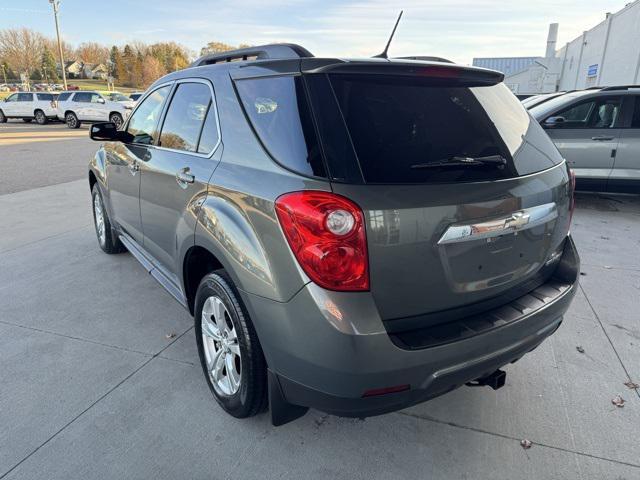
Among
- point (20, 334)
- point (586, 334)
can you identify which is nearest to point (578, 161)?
point (586, 334)

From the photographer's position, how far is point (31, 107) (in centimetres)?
2453

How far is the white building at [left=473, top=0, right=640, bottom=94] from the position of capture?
19061 millimetres

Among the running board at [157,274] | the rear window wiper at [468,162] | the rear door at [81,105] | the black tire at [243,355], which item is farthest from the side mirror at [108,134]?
the rear door at [81,105]

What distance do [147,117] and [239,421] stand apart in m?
2.40

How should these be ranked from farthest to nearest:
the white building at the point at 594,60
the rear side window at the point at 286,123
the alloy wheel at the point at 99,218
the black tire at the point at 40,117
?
the black tire at the point at 40,117 < the white building at the point at 594,60 < the alloy wheel at the point at 99,218 < the rear side window at the point at 286,123

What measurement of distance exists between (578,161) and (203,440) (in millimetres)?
6731

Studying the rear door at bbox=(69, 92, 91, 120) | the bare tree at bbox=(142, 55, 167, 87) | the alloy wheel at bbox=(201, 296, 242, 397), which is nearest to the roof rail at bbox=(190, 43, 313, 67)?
the alloy wheel at bbox=(201, 296, 242, 397)

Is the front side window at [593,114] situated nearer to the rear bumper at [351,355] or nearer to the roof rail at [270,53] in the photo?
the roof rail at [270,53]

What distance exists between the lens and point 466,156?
2.02 meters

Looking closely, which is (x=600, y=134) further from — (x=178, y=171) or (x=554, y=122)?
(x=178, y=171)

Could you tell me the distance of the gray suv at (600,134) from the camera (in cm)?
669

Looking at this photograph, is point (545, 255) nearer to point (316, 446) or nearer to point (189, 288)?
point (316, 446)

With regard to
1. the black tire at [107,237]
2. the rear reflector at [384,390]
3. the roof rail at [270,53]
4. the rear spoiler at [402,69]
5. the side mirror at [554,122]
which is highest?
the roof rail at [270,53]

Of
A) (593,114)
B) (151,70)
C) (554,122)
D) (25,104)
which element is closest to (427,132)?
(554,122)
